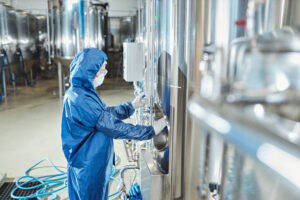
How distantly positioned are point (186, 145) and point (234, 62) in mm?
630

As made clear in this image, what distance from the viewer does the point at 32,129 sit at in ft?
11.6

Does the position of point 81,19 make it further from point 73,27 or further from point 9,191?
point 9,191

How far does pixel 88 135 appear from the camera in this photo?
136 centimetres

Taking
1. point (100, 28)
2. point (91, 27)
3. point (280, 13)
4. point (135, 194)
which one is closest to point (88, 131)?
point (135, 194)

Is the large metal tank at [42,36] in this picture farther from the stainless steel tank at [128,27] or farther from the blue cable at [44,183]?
the blue cable at [44,183]

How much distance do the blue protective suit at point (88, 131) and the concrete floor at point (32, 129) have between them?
776mm

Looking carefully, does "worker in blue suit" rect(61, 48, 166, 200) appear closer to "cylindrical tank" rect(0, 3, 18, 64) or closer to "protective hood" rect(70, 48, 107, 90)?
"protective hood" rect(70, 48, 107, 90)

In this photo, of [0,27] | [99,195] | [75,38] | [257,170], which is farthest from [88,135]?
[0,27]

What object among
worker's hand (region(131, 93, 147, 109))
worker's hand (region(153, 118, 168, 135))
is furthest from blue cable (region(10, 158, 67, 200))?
worker's hand (region(153, 118, 168, 135))

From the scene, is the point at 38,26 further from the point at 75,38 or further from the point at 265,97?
the point at 265,97

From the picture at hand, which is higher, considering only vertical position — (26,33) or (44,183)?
(26,33)

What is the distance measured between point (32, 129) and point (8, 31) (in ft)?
11.4

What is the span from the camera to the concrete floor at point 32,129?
8.57 ft

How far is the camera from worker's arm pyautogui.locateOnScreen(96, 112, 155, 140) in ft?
4.14
